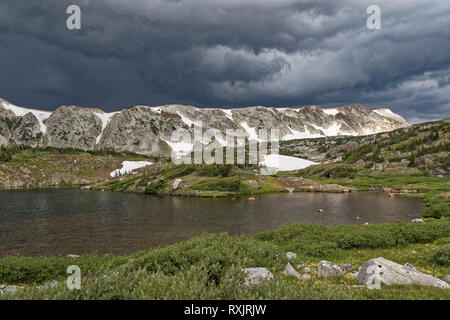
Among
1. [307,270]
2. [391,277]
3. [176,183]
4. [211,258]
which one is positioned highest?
[211,258]

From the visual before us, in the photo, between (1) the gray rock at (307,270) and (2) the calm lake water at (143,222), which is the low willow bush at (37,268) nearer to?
(2) the calm lake water at (143,222)

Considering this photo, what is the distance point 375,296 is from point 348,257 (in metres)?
12.4

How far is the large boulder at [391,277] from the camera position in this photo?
37.9 ft

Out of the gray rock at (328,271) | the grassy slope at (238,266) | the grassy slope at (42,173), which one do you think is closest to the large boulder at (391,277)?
the grassy slope at (238,266)

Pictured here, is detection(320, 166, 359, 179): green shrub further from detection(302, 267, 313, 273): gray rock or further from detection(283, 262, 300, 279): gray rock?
detection(283, 262, 300, 279): gray rock

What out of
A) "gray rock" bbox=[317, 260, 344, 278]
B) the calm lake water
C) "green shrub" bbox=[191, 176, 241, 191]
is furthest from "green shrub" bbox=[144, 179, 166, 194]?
"gray rock" bbox=[317, 260, 344, 278]

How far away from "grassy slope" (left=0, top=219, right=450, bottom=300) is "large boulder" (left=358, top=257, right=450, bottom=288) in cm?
66

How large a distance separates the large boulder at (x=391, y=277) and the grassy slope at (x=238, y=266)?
663mm

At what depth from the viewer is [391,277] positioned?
11789mm

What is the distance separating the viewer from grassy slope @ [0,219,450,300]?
279 inches

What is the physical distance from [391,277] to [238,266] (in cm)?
805

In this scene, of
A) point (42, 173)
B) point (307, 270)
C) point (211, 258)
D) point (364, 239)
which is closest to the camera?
point (211, 258)

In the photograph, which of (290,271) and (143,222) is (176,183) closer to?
(143,222)

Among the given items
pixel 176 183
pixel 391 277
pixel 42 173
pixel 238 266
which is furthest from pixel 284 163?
pixel 238 266
